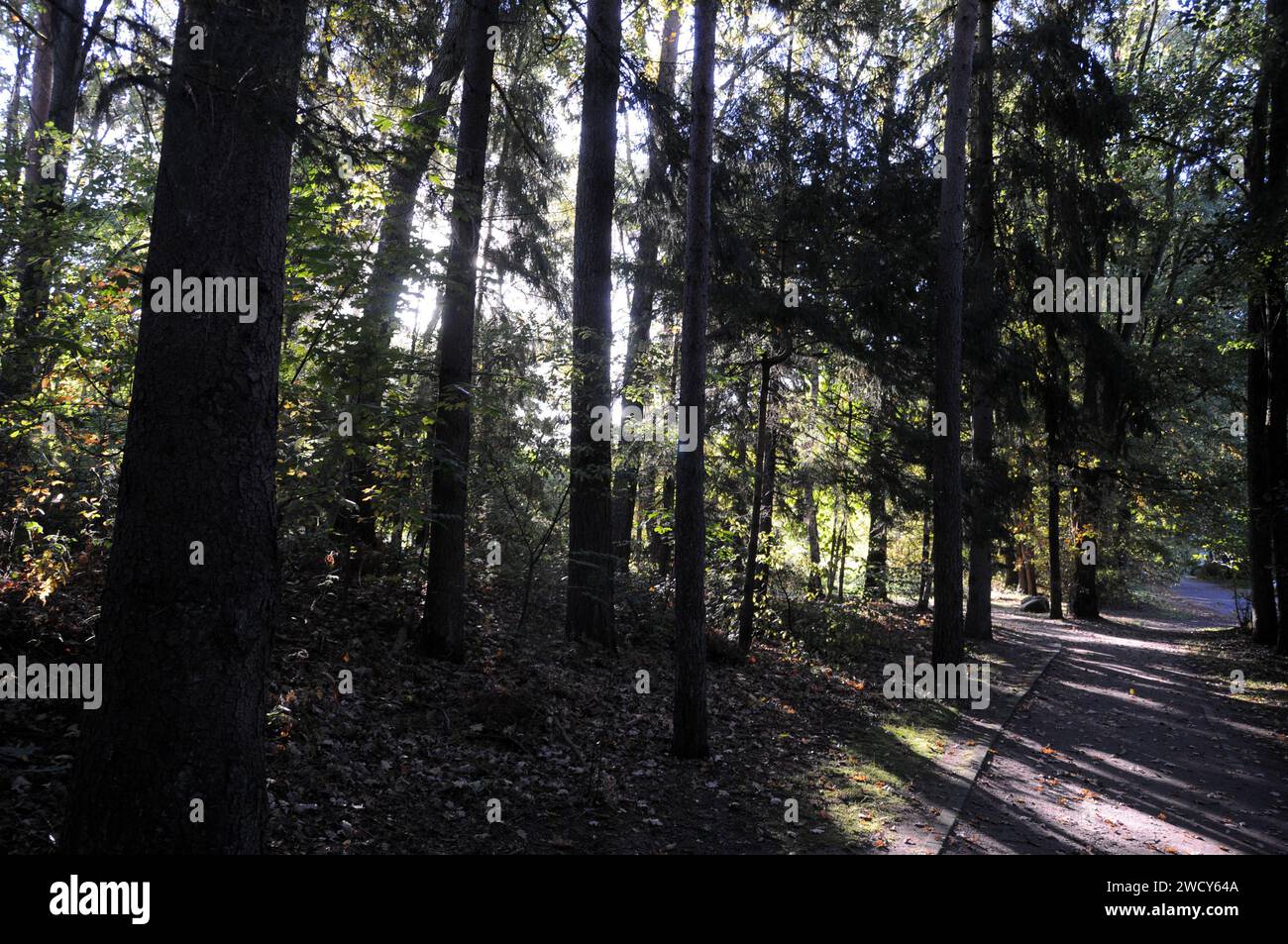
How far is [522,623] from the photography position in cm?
1007

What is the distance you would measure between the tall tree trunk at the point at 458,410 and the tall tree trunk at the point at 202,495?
181 inches

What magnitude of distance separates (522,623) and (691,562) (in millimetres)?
3663

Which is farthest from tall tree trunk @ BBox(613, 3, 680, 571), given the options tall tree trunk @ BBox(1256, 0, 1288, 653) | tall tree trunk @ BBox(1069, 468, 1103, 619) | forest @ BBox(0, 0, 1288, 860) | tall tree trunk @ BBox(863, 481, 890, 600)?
tall tree trunk @ BBox(1069, 468, 1103, 619)

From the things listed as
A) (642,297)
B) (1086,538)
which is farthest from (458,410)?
(1086,538)

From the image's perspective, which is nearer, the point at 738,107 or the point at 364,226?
the point at 364,226

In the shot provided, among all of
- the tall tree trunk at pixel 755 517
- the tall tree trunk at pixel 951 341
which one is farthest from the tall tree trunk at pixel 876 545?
the tall tree trunk at pixel 755 517

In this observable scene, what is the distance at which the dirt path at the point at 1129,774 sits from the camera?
6125 millimetres

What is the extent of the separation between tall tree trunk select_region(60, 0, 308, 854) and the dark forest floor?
56 cm

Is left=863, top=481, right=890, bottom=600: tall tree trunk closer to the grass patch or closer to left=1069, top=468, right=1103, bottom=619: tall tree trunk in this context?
the grass patch

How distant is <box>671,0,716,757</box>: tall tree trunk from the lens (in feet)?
23.7

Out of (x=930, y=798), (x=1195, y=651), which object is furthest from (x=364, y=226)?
(x=1195, y=651)

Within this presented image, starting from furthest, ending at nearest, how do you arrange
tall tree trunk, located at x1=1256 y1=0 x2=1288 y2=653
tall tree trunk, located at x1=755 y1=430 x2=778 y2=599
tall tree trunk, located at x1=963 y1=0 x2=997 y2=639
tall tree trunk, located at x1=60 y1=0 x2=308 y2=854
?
tall tree trunk, located at x1=963 y1=0 x2=997 y2=639, tall tree trunk, located at x1=1256 y1=0 x2=1288 y2=653, tall tree trunk, located at x1=755 y1=430 x2=778 y2=599, tall tree trunk, located at x1=60 y1=0 x2=308 y2=854

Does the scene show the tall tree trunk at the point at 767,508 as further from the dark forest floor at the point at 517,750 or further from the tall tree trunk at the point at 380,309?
the tall tree trunk at the point at 380,309
